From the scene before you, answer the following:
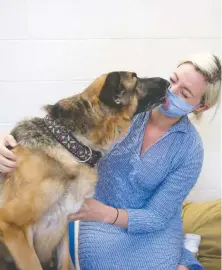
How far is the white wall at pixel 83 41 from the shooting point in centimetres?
224

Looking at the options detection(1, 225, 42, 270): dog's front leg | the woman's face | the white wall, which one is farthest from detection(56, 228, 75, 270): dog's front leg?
the white wall

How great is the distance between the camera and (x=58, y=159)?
54.4 inches

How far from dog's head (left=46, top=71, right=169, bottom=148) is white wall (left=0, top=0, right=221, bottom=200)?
2.77 feet

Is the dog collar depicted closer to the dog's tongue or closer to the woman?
the woman

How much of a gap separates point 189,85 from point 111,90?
0.48 metres

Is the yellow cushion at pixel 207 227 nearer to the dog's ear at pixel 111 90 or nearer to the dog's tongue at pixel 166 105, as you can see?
the dog's tongue at pixel 166 105

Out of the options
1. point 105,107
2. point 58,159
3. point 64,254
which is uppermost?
point 105,107

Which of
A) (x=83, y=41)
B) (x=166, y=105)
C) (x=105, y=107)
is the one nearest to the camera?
(x=105, y=107)

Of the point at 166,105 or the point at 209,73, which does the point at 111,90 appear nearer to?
the point at 166,105

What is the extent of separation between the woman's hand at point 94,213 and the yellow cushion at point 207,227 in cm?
79

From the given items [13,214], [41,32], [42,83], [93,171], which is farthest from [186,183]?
[41,32]

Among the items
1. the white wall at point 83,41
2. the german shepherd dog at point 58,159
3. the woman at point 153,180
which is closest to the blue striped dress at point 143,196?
the woman at point 153,180

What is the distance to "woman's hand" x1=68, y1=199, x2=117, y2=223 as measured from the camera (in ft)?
4.94

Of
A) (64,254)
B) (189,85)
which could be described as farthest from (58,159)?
(189,85)
